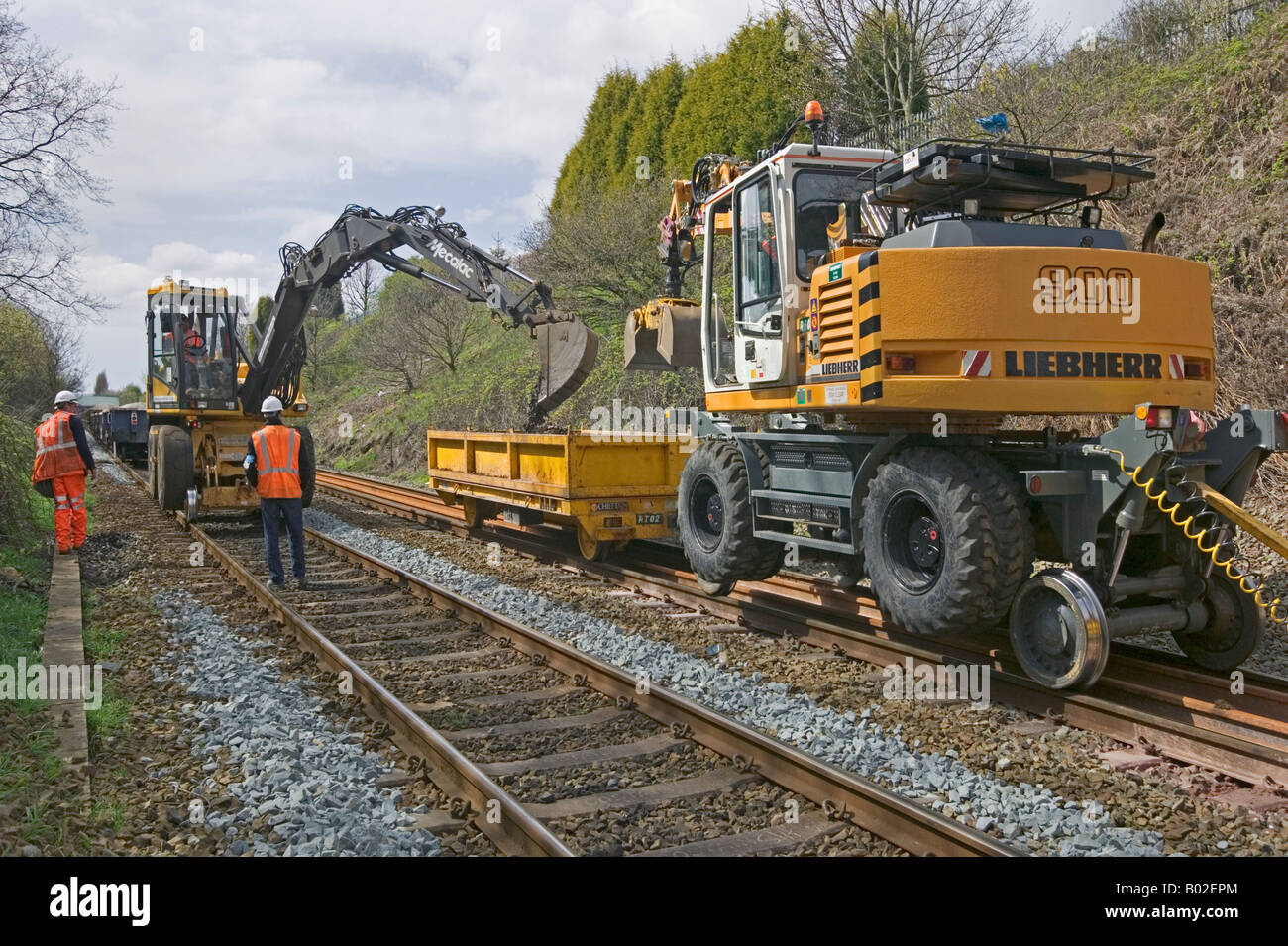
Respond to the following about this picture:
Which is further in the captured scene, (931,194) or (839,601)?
(839,601)

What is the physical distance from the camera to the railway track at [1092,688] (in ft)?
15.7

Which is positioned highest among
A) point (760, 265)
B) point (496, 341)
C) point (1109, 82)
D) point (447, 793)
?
point (1109, 82)

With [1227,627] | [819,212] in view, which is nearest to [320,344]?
[819,212]

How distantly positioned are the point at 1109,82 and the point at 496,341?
21114mm

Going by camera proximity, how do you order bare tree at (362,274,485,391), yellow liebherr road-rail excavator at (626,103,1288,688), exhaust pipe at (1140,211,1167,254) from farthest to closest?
bare tree at (362,274,485,391)
exhaust pipe at (1140,211,1167,254)
yellow liebherr road-rail excavator at (626,103,1288,688)

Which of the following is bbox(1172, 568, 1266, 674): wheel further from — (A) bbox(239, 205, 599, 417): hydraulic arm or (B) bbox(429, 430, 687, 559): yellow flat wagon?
(A) bbox(239, 205, 599, 417): hydraulic arm

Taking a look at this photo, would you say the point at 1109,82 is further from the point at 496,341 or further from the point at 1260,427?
the point at 496,341

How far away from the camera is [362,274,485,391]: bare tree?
1265 inches

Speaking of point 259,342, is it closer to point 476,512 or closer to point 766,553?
point 476,512

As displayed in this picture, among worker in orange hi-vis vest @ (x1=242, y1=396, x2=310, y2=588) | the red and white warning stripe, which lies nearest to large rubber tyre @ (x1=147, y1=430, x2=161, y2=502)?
worker in orange hi-vis vest @ (x1=242, y1=396, x2=310, y2=588)

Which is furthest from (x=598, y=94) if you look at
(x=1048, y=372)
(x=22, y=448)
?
(x=1048, y=372)

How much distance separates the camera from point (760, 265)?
24.6 feet

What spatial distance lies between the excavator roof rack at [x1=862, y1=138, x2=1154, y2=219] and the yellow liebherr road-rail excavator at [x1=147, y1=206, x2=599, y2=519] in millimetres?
5896

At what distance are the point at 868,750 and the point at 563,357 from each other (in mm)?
7457
